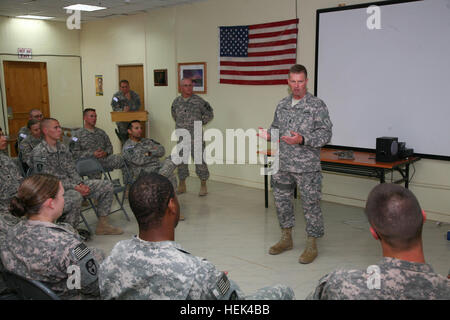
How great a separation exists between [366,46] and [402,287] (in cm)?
442

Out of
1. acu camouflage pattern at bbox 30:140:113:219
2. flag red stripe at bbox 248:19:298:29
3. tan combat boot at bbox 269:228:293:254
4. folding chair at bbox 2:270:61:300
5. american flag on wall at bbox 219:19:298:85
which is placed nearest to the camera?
folding chair at bbox 2:270:61:300

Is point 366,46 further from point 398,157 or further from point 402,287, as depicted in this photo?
point 402,287

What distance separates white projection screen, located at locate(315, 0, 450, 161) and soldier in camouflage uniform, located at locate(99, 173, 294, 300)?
404 centimetres

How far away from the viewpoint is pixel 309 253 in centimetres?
388

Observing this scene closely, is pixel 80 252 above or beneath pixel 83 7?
beneath

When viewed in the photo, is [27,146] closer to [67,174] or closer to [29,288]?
[67,174]

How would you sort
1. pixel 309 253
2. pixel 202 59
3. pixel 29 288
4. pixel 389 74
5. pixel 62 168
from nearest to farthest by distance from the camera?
pixel 29 288 → pixel 309 253 → pixel 62 168 → pixel 389 74 → pixel 202 59

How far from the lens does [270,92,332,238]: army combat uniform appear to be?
12.0ft

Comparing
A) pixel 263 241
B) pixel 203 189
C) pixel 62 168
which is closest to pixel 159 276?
pixel 263 241

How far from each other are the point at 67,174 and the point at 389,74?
3.96 m

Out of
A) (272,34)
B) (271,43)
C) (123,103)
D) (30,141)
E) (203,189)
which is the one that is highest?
(272,34)

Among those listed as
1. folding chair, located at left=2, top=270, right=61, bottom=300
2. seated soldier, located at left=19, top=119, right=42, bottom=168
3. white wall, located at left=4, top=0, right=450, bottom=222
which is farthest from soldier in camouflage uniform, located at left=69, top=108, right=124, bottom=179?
Result: folding chair, located at left=2, top=270, right=61, bottom=300

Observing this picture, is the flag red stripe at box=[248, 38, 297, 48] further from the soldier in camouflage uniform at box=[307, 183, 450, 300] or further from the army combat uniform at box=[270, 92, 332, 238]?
the soldier in camouflage uniform at box=[307, 183, 450, 300]
